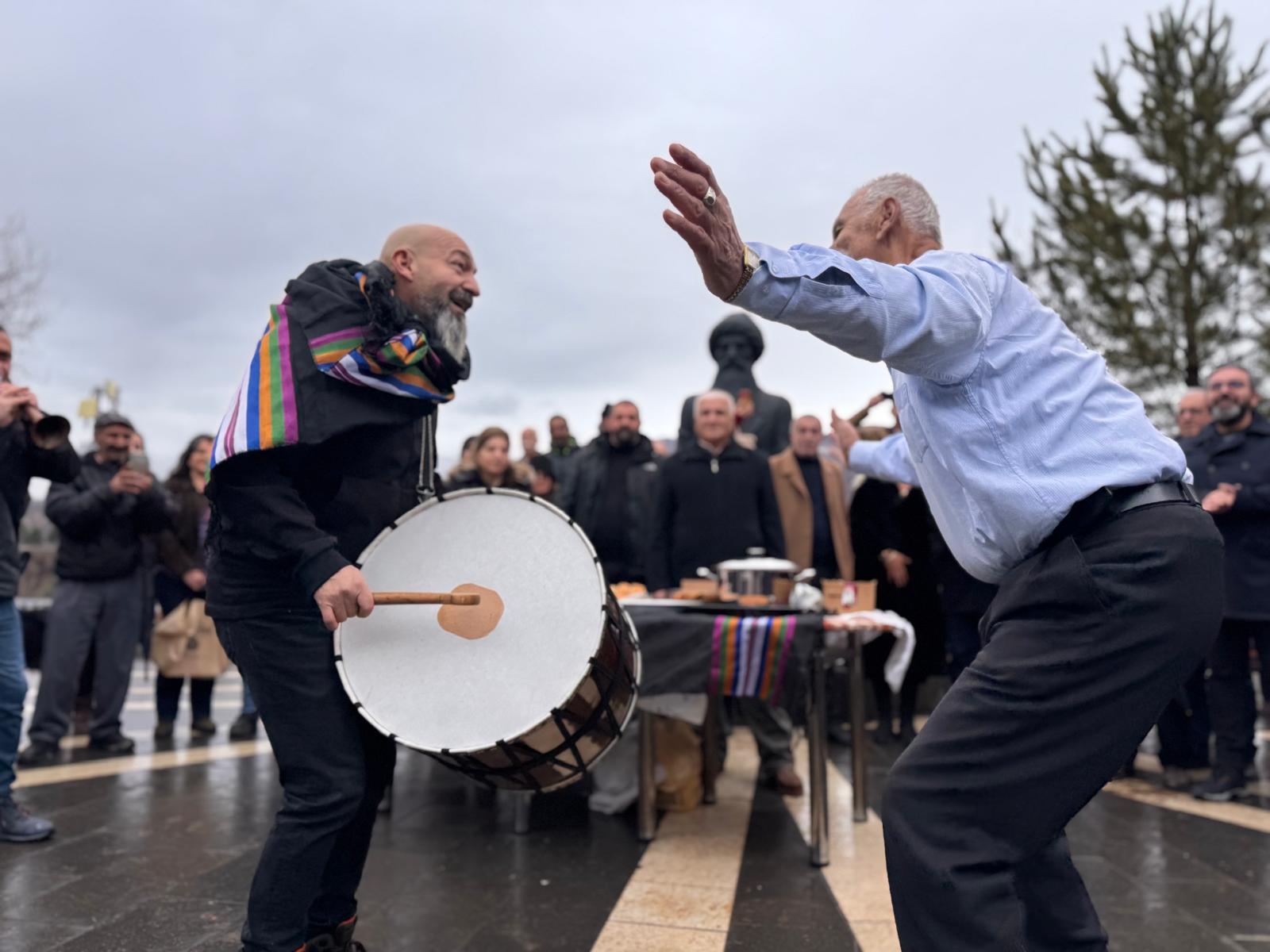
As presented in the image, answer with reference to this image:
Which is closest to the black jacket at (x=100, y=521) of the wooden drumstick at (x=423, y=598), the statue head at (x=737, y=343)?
the wooden drumstick at (x=423, y=598)

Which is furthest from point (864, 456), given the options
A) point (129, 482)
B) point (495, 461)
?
point (129, 482)

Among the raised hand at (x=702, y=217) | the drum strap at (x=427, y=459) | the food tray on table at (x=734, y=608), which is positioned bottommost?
the food tray on table at (x=734, y=608)

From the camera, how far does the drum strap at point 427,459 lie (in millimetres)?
2836

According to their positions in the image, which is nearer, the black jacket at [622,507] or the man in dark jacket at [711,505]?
the man in dark jacket at [711,505]

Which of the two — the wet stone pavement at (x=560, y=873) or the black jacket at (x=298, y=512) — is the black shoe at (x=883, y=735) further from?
the black jacket at (x=298, y=512)

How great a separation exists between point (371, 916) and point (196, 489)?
4377 mm

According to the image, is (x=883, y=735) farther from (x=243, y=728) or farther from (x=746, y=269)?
(x=746, y=269)

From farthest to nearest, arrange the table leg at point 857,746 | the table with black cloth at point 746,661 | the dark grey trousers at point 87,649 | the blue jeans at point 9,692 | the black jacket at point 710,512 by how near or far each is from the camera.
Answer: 1. the dark grey trousers at point 87,649
2. the black jacket at point 710,512
3. the table leg at point 857,746
4. the blue jeans at point 9,692
5. the table with black cloth at point 746,661

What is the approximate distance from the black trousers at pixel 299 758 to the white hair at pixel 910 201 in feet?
5.32

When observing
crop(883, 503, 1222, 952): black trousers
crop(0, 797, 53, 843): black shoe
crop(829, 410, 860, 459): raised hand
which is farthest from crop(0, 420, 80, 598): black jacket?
crop(883, 503, 1222, 952): black trousers

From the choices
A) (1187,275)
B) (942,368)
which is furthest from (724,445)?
(1187,275)

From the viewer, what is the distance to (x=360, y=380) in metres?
2.43

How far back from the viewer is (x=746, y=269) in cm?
164

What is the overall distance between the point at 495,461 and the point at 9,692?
2592 millimetres
